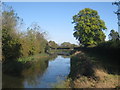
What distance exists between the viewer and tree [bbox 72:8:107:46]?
137ft

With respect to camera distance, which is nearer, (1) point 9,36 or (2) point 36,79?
(2) point 36,79

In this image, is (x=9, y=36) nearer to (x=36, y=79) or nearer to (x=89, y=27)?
(x=36, y=79)

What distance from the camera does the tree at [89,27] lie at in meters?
41.7

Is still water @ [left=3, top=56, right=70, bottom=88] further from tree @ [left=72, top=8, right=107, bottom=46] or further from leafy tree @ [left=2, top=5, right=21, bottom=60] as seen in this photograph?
tree @ [left=72, top=8, right=107, bottom=46]

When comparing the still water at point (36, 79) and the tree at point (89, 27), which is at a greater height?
the tree at point (89, 27)

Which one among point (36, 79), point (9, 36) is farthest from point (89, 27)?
point (36, 79)

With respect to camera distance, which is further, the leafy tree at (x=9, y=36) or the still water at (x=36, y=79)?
the leafy tree at (x=9, y=36)

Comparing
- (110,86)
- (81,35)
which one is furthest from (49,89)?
(81,35)

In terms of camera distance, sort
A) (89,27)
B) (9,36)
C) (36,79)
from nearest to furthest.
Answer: (36,79)
(9,36)
(89,27)

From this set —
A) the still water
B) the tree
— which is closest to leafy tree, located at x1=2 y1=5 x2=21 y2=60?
the still water

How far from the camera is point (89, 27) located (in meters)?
42.0

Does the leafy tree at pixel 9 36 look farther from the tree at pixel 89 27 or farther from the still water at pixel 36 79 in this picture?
the tree at pixel 89 27

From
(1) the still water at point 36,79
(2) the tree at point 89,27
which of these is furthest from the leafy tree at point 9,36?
(2) the tree at point 89,27

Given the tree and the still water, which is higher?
the tree
